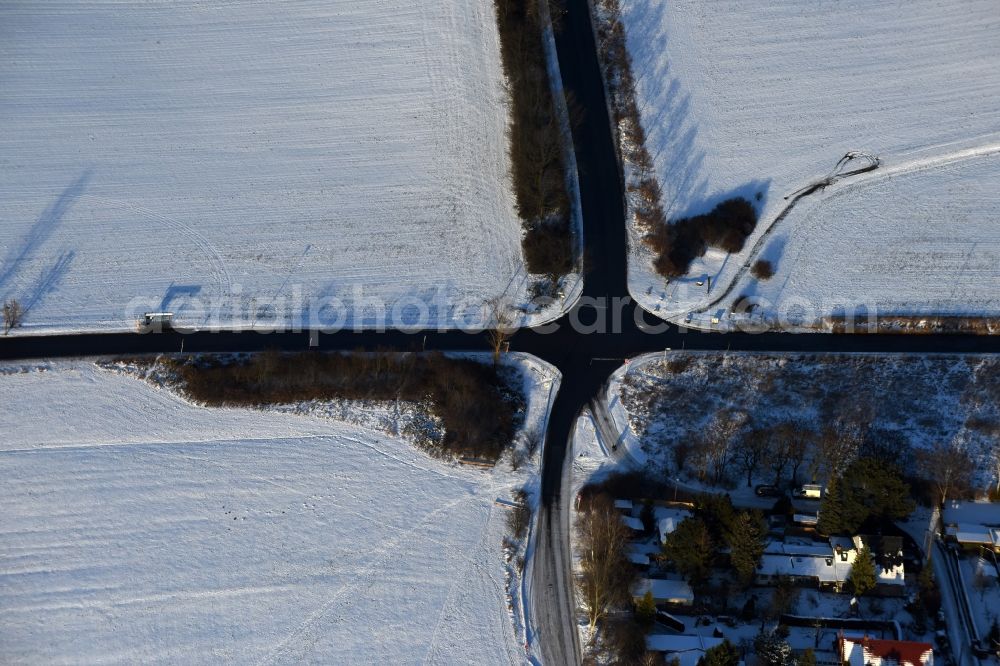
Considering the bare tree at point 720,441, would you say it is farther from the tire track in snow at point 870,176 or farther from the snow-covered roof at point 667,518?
the tire track in snow at point 870,176

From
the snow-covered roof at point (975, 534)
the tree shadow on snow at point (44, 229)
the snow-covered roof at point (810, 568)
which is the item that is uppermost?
the tree shadow on snow at point (44, 229)

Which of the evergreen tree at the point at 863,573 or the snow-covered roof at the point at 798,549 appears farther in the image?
the snow-covered roof at the point at 798,549

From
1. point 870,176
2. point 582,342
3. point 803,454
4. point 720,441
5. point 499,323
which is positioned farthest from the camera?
point 870,176

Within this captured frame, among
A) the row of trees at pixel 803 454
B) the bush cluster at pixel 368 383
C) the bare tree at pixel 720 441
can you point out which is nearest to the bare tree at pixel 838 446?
the row of trees at pixel 803 454

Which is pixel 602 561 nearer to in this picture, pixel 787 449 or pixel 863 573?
pixel 787 449

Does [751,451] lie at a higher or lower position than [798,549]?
higher

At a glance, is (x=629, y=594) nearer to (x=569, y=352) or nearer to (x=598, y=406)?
(x=598, y=406)


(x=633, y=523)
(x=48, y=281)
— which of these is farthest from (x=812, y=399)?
(x=48, y=281)
